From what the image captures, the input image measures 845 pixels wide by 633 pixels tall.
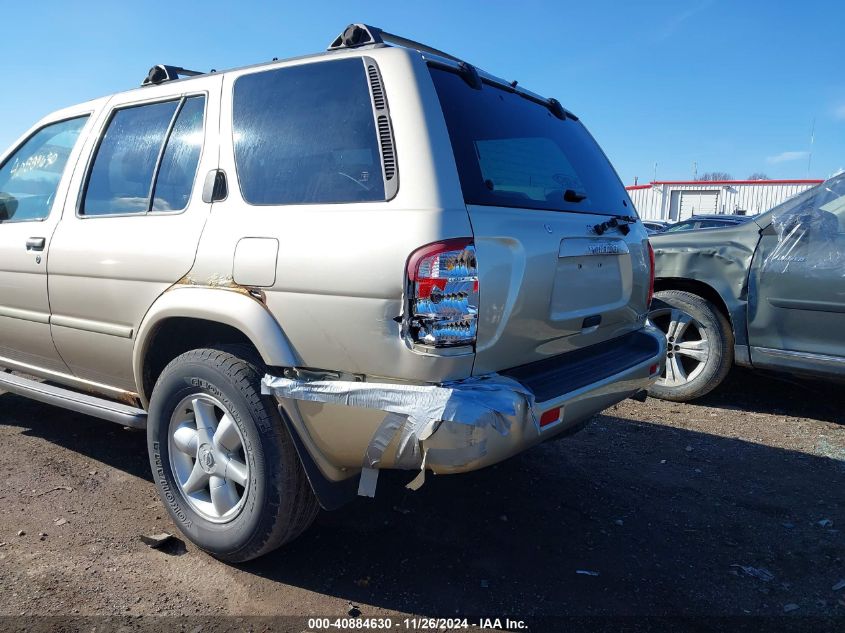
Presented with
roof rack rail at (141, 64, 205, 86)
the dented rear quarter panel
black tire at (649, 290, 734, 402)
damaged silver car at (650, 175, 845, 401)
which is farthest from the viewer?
black tire at (649, 290, 734, 402)

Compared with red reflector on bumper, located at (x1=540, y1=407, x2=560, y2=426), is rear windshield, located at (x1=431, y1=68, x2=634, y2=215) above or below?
above

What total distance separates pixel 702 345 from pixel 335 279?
372 centimetres

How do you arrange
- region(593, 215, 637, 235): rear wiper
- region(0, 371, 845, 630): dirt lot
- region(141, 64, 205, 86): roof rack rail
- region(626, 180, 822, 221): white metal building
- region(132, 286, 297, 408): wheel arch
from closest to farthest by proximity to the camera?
region(132, 286, 297, 408): wheel arch
region(0, 371, 845, 630): dirt lot
region(593, 215, 637, 235): rear wiper
region(141, 64, 205, 86): roof rack rail
region(626, 180, 822, 221): white metal building

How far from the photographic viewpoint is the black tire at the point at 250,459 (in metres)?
2.46

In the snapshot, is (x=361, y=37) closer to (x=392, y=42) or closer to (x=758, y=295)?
(x=392, y=42)

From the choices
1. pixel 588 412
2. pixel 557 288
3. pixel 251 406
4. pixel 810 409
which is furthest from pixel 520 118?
pixel 810 409

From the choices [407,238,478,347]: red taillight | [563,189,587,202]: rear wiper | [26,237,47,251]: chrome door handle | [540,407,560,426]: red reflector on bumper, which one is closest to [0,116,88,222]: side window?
[26,237,47,251]: chrome door handle

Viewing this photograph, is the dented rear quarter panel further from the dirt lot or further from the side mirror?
the side mirror

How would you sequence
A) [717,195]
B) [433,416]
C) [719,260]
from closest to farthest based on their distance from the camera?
[433,416], [719,260], [717,195]

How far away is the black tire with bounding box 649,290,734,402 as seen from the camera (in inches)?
192

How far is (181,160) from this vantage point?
9.61ft

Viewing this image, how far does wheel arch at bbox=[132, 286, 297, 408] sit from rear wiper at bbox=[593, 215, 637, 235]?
1438 millimetres

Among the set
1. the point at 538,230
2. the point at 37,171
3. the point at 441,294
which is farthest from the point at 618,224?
the point at 37,171

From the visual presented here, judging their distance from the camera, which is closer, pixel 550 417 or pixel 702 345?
pixel 550 417
